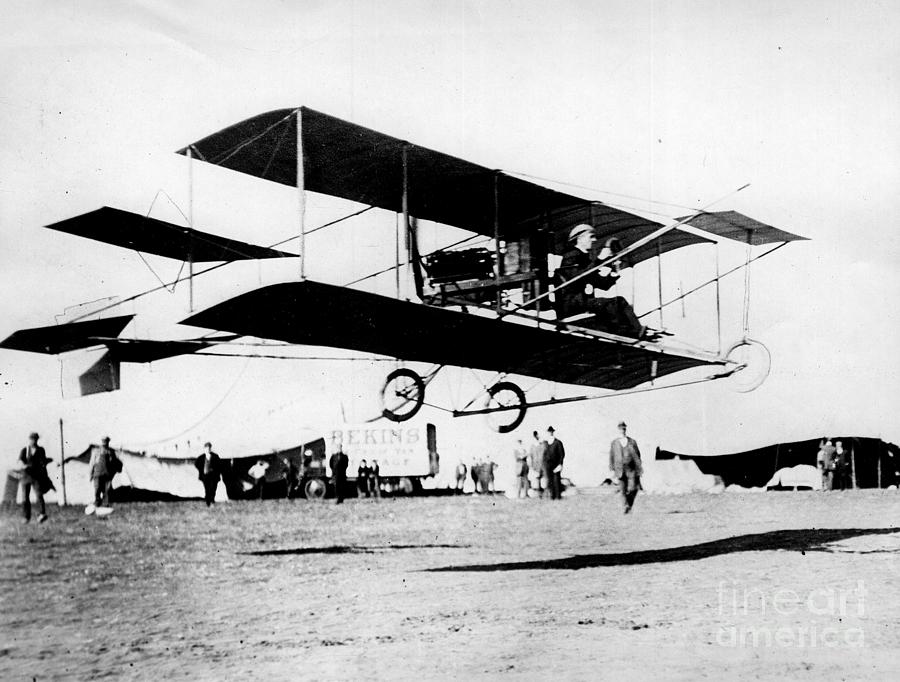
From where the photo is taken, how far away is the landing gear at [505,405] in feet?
28.6

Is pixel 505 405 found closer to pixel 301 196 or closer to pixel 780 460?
pixel 780 460

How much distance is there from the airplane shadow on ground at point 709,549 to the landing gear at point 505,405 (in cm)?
192

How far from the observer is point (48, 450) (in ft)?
23.0

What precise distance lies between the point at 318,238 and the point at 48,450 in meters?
2.66

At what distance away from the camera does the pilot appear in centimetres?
780

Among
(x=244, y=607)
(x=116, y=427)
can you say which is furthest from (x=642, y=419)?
(x=116, y=427)

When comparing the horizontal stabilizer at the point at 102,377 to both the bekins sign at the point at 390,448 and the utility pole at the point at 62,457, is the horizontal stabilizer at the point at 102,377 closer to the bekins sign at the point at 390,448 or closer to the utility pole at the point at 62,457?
the utility pole at the point at 62,457

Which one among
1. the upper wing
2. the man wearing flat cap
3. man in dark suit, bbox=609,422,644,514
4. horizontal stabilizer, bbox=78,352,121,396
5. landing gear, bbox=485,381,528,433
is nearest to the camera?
the upper wing

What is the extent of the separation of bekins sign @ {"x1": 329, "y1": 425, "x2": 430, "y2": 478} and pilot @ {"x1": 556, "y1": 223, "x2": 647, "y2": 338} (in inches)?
191

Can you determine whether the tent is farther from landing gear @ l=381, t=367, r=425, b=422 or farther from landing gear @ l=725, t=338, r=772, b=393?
landing gear @ l=381, t=367, r=425, b=422

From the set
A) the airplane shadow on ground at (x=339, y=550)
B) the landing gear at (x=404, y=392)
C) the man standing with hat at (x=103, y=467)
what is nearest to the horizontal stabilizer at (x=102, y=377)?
the man standing with hat at (x=103, y=467)

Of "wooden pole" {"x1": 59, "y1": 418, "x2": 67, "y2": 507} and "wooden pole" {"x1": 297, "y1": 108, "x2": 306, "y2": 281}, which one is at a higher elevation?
"wooden pole" {"x1": 297, "y1": 108, "x2": 306, "y2": 281}

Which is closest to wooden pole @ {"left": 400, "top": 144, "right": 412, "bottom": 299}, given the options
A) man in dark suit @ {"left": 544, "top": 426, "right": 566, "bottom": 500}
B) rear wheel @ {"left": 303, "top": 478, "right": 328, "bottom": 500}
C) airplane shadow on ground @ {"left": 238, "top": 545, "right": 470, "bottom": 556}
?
airplane shadow on ground @ {"left": 238, "top": 545, "right": 470, "bottom": 556}

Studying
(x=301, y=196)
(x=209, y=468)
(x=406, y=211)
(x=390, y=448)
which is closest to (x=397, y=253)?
(x=406, y=211)
